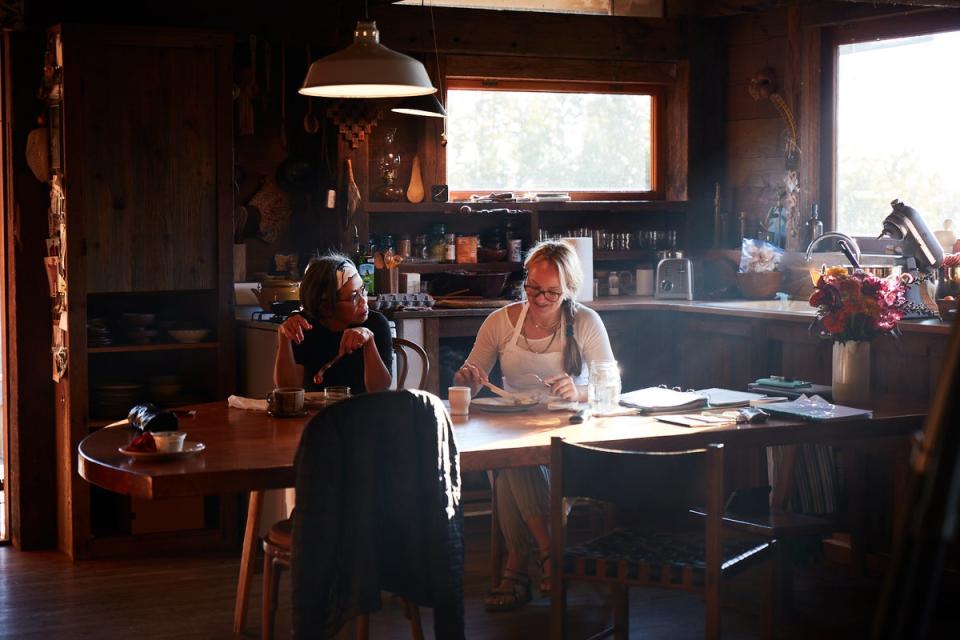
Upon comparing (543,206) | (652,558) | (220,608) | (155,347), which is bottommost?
(220,608)

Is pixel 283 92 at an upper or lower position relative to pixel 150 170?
upper

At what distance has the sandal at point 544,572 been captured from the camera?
3.72 meters

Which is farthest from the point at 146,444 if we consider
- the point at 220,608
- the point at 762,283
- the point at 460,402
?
the point at 762,283

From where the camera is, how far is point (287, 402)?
316 cm

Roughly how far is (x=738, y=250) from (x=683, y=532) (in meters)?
3.12

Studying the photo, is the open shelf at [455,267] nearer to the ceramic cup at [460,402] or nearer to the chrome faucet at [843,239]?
the chrome faucet at [843,239]

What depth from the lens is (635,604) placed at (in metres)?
3.85

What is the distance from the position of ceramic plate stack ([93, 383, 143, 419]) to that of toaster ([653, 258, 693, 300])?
260 cm

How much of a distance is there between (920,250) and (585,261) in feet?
5.84

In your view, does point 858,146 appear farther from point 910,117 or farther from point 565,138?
point 565,138

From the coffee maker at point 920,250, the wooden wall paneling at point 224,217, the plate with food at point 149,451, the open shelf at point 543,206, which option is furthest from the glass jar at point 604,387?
the open shelf at point 543,206

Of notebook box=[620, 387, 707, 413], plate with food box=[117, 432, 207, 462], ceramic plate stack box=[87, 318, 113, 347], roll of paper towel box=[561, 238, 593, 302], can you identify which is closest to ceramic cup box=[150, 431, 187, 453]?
plate with food box=[117, 432, 207, 462]

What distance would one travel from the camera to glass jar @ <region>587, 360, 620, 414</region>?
331cm

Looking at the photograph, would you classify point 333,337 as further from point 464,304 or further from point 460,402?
point 464,304
